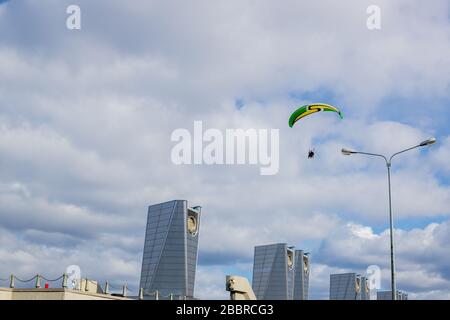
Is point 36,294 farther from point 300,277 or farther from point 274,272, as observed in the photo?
point 300,277

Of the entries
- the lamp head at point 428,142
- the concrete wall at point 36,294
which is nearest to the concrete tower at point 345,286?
the concrete wall at point 36,294

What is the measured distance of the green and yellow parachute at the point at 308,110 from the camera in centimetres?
Answer: 5616

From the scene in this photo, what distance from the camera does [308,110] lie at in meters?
58.4

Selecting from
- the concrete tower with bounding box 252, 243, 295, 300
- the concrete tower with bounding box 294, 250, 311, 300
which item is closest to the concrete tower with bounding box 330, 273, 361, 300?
the concrete tower with bounding box 294, 250, 311, 300

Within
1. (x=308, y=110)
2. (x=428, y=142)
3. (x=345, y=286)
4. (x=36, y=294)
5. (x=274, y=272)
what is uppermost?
(x=308, y=110)

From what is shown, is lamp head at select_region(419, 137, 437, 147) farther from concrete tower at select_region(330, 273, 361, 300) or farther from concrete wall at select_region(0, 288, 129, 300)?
concrete tower at select_region(330, 273, 361, 300)

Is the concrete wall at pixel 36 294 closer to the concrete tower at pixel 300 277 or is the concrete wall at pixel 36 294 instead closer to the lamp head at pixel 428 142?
the lamp head at pixel 428 142

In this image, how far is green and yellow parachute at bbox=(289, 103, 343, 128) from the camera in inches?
2211

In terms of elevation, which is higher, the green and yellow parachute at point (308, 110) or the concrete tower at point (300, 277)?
the green and yellow parachute at point (308, 110)

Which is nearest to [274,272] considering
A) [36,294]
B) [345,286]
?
[345,286]
